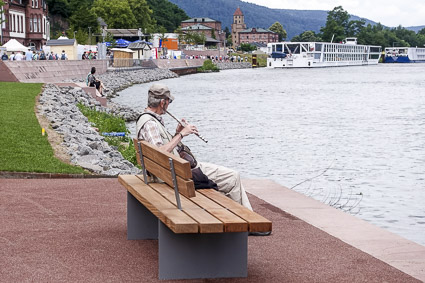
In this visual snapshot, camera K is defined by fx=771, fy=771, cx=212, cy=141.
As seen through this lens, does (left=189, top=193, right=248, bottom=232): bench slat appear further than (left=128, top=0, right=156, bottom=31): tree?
No

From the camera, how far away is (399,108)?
4506 cm

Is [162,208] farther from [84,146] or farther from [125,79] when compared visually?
[125,79]

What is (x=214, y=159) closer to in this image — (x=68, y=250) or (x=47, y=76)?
(x=68, y=250)

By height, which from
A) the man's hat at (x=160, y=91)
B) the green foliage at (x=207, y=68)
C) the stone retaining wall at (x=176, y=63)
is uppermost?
the man's hat at (x=160, y=91)

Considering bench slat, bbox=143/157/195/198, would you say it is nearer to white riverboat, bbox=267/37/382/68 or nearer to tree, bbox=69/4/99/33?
tree, bbox=69/4/99/33

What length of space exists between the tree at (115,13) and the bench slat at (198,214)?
127 m

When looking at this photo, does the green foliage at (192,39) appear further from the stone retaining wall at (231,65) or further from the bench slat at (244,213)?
the bench slat at (244,213)

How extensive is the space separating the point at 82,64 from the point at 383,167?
4081cm

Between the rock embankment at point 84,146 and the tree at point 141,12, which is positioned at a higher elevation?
the tree at point 141,12

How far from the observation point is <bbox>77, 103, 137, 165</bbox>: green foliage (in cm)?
Result: 1655

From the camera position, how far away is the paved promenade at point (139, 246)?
6.11 metres

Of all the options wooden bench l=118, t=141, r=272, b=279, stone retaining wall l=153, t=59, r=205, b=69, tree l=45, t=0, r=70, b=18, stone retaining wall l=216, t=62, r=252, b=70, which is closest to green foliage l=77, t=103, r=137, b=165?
wooden bench l=118, t=141, r=272, b=279

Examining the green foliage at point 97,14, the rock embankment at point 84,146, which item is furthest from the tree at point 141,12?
the rock embankment at point 84,146

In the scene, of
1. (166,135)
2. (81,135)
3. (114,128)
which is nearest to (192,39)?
Answer: (114,128)
